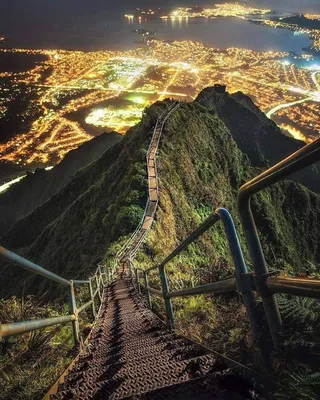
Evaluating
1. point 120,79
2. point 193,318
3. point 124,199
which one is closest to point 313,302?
point 193,318

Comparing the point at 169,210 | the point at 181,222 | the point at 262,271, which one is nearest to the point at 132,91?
the point at 169,210

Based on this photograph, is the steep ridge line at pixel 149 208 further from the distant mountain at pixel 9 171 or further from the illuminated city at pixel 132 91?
the illuminated city at pixel 132 91

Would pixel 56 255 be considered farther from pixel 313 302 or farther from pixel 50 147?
pixel 50 147

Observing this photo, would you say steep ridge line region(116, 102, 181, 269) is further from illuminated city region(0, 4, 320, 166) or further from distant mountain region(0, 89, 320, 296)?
illuminated city region(0, 4, 320, 166)

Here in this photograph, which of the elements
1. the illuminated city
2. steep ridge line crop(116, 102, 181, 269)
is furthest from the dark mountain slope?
steep ridge line crop(116, 102, 181, 269)

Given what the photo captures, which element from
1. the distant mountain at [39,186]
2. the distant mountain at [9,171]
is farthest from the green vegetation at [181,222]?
the distant mountain at [9,171]

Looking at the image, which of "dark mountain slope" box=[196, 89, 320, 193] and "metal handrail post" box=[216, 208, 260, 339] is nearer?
"metal handrail post" box=[216, 208, 260, 339]
